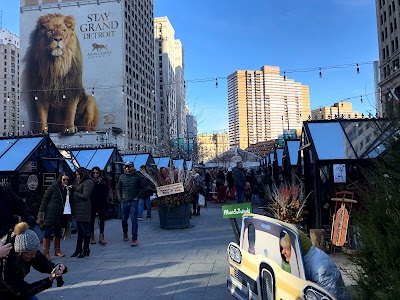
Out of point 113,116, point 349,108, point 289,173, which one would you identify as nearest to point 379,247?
point 289,173

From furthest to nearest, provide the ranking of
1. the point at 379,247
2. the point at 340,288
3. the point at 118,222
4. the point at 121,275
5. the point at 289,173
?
the point at 289,173, the point at 118,222, the point at 121,275, the point at 340,288, the point at 379,247

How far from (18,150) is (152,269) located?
17.4ft

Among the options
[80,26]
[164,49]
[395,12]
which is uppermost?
[164,49]

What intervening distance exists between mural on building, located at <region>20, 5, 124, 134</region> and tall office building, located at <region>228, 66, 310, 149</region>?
110 ft

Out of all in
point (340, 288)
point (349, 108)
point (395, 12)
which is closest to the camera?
point (340, 288)

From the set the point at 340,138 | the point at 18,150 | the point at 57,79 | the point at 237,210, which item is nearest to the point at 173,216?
the point at 18,150

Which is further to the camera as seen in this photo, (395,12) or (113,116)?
(113,116)

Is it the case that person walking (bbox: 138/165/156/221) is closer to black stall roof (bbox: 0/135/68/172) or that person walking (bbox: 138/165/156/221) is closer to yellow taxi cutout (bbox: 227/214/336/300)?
black stall roof (bbox: 0/135/68/172)

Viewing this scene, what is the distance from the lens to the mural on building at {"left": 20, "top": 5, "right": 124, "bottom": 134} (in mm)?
81562

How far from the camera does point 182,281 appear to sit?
5.41 meters

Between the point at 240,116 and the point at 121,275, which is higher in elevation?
the point at 240,116

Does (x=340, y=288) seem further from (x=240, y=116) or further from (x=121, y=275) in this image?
(x=240, y=116)

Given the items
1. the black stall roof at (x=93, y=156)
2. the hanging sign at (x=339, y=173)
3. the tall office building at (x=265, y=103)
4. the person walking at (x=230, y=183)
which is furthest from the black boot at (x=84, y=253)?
the tall office building at (x=265, y=103)

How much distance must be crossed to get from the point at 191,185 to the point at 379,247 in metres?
8.79
